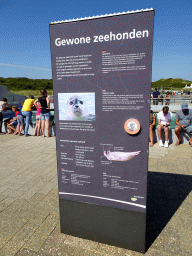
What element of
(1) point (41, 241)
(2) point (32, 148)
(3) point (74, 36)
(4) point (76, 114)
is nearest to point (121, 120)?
(4) point (76, 114)

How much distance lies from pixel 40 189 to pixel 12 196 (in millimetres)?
535

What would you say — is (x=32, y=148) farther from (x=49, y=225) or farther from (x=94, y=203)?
(x=94, y=203)

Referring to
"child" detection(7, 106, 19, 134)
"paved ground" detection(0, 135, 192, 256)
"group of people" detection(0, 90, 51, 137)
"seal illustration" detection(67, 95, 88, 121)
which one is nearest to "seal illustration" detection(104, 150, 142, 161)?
"seal illustration" detection(67, 95, 88, 121)

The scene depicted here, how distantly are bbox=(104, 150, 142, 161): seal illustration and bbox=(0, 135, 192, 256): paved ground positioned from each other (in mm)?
1215

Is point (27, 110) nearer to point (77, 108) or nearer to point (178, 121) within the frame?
point (178, 121)

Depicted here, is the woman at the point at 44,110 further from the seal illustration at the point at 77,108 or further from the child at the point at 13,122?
the seal illustration at the point at 77,108

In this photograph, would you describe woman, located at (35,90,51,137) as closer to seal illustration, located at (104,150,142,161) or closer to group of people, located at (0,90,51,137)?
group of people, located at (0,90,51,137)

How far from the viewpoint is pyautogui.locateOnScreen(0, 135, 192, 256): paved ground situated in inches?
100

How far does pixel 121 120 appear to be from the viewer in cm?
214

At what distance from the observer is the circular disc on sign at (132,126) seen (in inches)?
82.3

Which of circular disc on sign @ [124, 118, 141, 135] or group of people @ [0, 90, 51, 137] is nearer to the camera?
circular disc on sign @ [124, 118, 141, 135]

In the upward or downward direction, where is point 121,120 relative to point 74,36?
downward

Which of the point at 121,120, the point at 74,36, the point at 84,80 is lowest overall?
the point at 121,120

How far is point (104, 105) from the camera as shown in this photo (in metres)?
2.16
